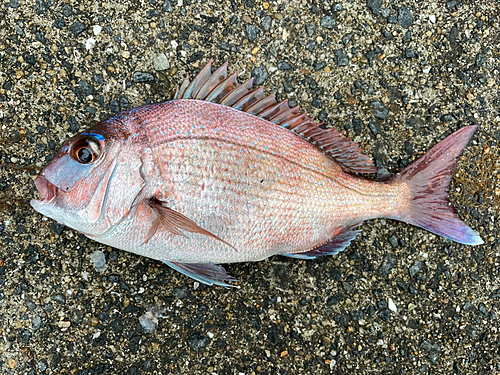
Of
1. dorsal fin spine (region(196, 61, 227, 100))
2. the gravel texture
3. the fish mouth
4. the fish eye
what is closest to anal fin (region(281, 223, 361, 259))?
the gravel texture

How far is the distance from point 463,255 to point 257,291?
1.37 m

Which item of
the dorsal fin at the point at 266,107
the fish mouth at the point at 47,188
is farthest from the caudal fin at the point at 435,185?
the fish mouth at the point at 47,188

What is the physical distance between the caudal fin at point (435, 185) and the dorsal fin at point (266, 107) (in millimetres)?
293

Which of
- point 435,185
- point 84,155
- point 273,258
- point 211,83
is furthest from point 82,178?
point 435,185

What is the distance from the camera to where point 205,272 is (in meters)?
1.95

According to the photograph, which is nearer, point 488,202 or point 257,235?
point 257,235

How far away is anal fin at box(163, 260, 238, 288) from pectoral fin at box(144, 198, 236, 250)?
31cm

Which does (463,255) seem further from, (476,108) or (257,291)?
(257,291)

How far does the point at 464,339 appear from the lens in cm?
226

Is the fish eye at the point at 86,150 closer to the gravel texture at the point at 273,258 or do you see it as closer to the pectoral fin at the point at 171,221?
the pectoral fin at the point at 171,221

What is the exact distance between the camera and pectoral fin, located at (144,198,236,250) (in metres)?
1.62

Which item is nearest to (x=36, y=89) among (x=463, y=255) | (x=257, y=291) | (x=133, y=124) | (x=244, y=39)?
(x=133, y=124)

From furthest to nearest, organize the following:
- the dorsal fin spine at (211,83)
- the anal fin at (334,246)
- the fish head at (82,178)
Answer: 1. the anal fin at (334,246)
2. the dorsal fin spine at (211,83)
3. the fish head at (82,178)

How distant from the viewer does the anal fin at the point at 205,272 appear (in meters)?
1.92
